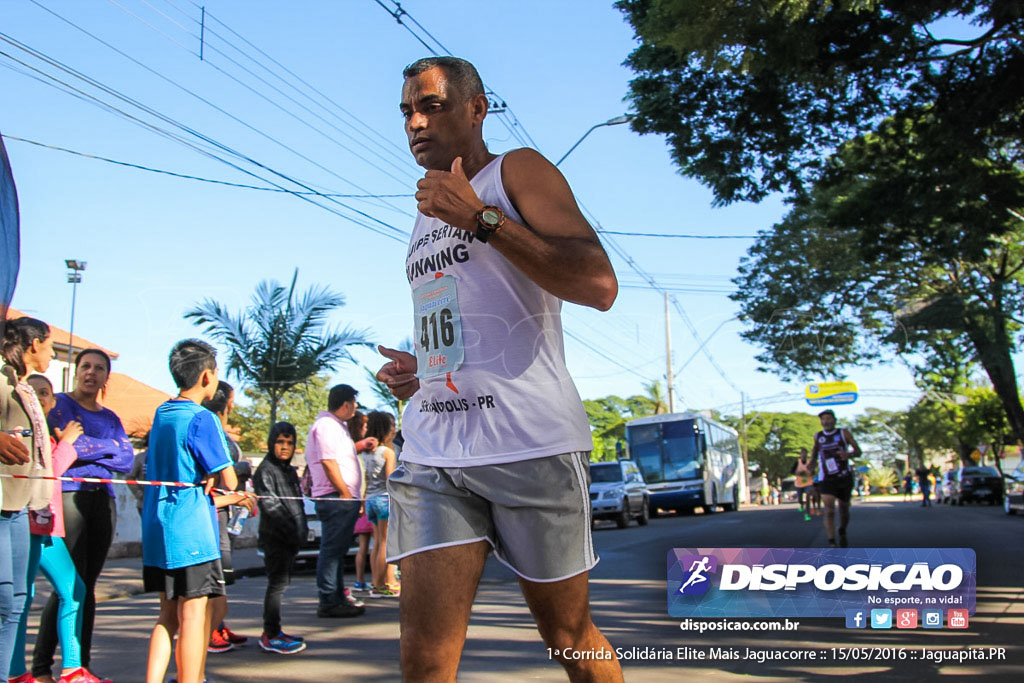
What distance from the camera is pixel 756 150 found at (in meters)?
11.4

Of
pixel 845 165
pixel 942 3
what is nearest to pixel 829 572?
pixel 942 3

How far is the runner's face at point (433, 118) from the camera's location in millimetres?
2512

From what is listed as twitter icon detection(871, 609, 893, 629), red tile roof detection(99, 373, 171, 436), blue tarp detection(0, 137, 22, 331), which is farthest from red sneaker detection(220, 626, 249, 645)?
red tile roof detection(99, 373, 171, 436)

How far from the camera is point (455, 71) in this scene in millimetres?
2564

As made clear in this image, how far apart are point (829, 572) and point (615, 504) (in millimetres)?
15985

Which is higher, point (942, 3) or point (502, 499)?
point (942, 3)

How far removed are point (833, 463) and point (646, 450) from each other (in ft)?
66.5

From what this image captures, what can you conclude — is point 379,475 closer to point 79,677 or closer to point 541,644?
point 541,644

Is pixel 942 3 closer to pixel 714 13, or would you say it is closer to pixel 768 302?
pixel 714 13

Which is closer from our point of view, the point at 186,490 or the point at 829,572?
the point at 186,490

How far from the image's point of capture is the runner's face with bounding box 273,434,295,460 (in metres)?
6.77

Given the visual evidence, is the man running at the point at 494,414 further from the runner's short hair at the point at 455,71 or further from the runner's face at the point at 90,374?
the runner's face at the point at 90,374

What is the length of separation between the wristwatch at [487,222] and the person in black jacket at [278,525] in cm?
440

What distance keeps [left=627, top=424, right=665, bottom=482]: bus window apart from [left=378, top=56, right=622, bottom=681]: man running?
2849cm
